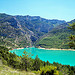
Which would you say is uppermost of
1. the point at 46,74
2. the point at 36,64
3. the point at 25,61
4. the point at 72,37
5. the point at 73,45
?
the point at 72,37

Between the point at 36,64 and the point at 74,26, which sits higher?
the point at 74,26

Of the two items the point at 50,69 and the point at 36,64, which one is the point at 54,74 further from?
the point at 36,64

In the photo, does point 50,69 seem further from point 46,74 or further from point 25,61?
point 25,61

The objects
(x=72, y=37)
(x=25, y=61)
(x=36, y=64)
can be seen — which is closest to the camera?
(x=72, y=37)

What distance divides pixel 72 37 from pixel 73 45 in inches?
46.7

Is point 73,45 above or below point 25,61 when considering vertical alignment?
above

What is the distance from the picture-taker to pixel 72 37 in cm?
1273

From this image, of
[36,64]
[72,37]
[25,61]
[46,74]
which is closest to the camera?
[46,74]

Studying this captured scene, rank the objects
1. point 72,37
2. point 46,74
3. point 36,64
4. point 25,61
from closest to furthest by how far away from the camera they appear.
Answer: point 46,74 < point 72,37 < point 25,61 < point 36,64

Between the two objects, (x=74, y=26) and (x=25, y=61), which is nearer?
(x=74, y=26)

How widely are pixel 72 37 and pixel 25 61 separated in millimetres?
19848

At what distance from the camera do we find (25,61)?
1125 inches

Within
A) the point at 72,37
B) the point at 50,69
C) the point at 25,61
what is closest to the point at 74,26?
the point at 72,37

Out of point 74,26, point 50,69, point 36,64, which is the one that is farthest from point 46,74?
point 36,64
